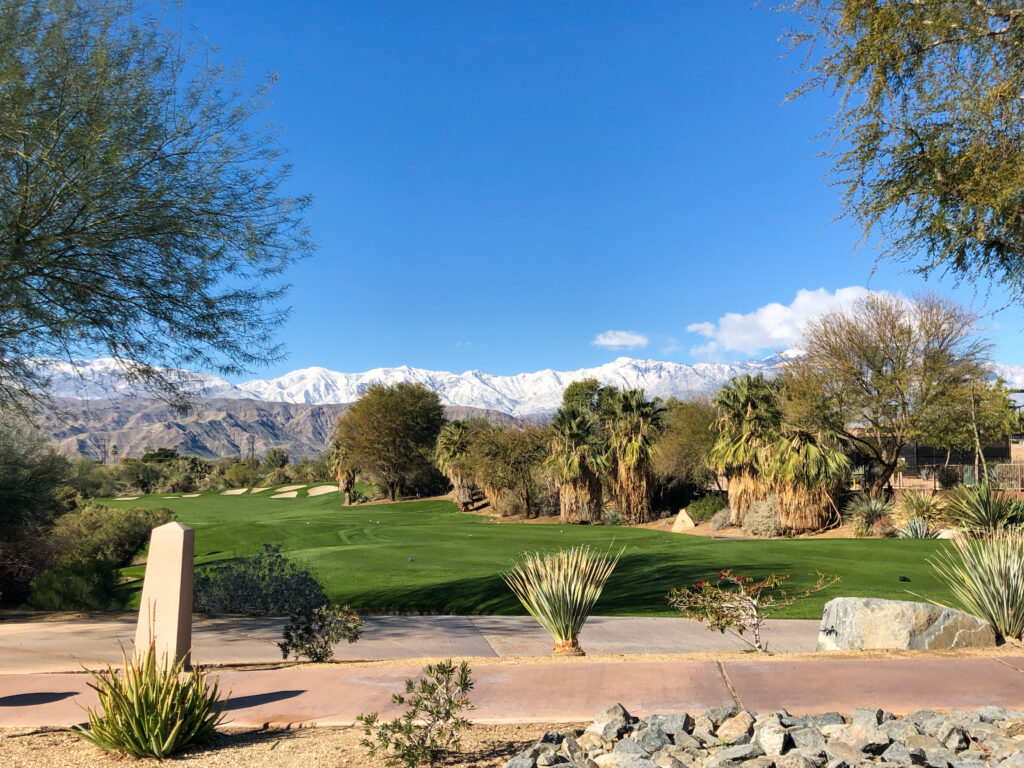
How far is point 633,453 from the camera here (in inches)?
1663

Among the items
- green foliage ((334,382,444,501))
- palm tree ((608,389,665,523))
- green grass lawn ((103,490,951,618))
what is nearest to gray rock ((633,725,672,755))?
green grass lawn ((103,490,951,618))

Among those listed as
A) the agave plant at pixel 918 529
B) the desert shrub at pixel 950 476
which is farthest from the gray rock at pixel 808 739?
the desert shrub at pixel 950 476

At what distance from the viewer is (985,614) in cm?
834

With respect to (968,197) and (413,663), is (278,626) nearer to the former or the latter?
(413,663)

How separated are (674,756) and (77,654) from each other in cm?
763

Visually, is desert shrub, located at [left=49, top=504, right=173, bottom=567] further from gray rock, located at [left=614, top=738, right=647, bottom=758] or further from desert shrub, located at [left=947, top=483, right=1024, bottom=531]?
desert shrub, located at [left=947, top=483, right=1024, bottom=531]

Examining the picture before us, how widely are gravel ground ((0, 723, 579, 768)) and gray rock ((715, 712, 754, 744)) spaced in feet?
3.53

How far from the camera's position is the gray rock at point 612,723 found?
16.5 feet

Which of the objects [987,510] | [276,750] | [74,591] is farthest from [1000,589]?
[74,591]

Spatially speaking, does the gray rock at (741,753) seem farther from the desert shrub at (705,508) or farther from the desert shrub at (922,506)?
the desert shrub at (705,508)

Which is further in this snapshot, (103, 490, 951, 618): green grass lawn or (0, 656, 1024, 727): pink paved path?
(103, 490, 951, 618): green grass lawn

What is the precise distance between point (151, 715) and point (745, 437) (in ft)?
109

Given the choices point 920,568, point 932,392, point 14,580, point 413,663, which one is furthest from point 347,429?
point 413,663

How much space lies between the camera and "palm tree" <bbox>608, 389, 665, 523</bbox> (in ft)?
140
